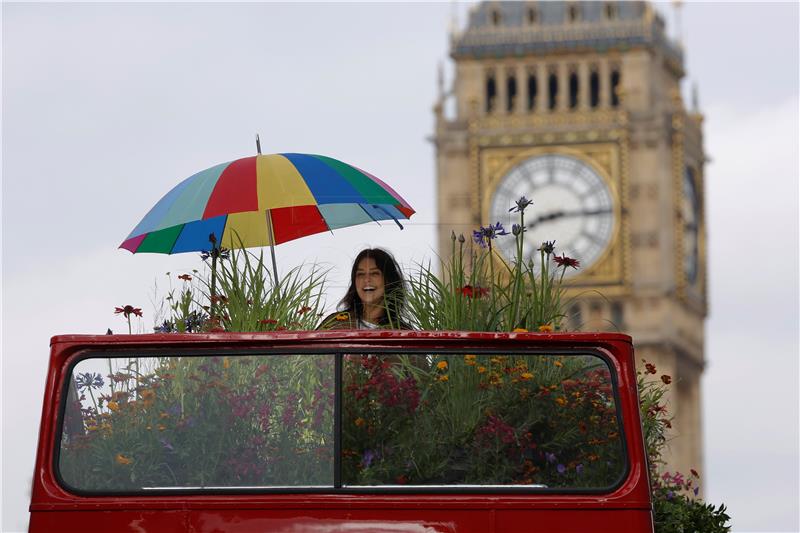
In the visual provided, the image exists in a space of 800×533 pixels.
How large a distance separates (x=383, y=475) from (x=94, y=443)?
1060 millimetres

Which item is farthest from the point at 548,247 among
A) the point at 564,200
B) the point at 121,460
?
the point at 564,200

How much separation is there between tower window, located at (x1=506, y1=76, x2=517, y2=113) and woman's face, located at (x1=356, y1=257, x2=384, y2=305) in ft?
248

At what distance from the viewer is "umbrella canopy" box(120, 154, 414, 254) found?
38.6 feet

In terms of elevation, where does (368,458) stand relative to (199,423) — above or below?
below

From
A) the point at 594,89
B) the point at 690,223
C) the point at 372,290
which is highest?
the point at 594,89

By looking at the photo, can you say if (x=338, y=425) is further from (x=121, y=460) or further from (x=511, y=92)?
(x=511, y=92)

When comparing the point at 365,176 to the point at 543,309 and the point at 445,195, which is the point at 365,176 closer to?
the point at 543,309

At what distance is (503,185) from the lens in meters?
84.6

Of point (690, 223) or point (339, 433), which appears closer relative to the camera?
point (339, 433)

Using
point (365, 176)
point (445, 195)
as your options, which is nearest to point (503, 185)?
point (445, 195)

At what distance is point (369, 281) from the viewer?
1152 cm

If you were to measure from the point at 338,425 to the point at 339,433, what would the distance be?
0.04 m

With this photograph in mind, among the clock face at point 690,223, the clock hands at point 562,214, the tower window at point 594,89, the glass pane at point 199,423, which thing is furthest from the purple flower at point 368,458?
the clock face at point 690,223

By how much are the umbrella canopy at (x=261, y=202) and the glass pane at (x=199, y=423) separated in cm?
182
